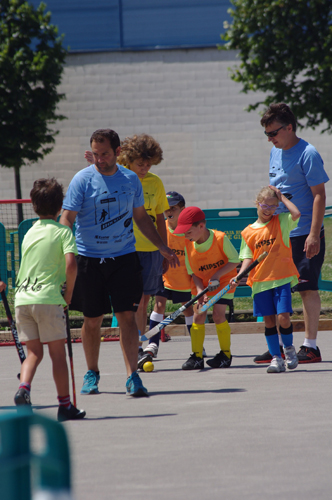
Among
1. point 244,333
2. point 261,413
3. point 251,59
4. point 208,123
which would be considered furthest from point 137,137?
point 208,123

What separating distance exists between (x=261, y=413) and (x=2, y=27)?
19151 millimetres

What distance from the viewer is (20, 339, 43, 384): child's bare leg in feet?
13.2

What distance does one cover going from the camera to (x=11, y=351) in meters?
7.34

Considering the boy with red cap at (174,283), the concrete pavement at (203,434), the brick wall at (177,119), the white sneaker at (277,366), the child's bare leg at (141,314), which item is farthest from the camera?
the brick wall at (177,119)

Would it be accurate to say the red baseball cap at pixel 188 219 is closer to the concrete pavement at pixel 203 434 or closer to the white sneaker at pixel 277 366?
the concrete pavement at pixel 203 434

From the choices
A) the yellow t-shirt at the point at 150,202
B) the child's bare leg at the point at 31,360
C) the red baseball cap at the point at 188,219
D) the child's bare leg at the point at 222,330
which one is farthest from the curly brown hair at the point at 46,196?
the child's bare leg at the point at 222,330

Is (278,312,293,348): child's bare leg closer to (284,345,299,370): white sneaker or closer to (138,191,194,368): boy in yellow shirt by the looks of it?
(284,345,299,370): white sneaker

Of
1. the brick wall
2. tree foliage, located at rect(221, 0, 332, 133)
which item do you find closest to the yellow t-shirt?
tree foliage, located at rect(221, 0, 332, 133)

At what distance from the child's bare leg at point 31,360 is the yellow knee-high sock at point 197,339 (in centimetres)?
206

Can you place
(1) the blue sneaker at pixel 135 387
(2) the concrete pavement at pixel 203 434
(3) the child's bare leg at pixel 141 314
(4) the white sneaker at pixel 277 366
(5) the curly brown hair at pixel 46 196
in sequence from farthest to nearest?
(3) the child's bare leg at pixel 141 314 < (4) the white sneaker at pixel 277 366 < (1) the blue sneaker at pixel 135 387 < (5) the curly brown hair at pixel 46 196 < (2) the concrete pavement at pixel 203 434

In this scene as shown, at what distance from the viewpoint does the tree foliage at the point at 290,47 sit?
1945 cm

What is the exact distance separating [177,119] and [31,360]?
68.1ft

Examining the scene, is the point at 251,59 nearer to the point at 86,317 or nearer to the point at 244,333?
the point at 244,333

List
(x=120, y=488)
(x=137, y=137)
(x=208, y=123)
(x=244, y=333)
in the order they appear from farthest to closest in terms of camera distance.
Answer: (x=208, y=123) → (x=244, y=333) → (x=137, y=137) → (x=120, y=488)
